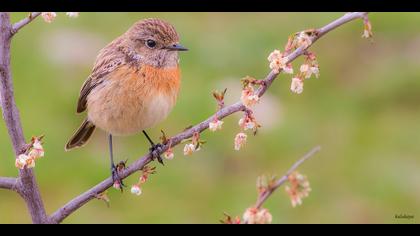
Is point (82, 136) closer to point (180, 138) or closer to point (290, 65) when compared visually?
point (180, 138)

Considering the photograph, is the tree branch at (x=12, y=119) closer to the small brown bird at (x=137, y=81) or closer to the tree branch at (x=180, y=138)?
the tree branch at (x=180, y=138)

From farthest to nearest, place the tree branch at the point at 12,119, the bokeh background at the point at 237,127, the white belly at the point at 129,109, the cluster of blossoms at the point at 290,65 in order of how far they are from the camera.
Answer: the bokeh background at the point at 237,127
the white belly at the point at 129,109
the tree branch at the point at 12,119
the cluster of blossoms at the point at 290,65

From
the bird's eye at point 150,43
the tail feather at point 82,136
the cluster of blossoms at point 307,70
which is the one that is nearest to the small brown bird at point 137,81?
the bird's eye at point 150,43

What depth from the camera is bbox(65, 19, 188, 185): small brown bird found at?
17.7 ft

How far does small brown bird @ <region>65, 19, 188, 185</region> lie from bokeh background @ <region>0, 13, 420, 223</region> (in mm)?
2392

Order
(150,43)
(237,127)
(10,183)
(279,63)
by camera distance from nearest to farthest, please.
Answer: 1. (279,63)
2. (10,183)
3. (150,43)
4. (237,127)

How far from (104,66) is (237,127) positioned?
136 inches

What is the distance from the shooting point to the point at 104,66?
228 inches

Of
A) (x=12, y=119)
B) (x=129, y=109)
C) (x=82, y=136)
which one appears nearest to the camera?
(x=12, y=119)

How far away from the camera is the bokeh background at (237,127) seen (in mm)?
7961

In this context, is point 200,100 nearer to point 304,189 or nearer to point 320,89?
point 320,89

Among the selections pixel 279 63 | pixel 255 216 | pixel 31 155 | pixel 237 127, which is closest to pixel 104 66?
pixel 31 155

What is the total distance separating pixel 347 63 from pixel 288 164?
223 centimetres

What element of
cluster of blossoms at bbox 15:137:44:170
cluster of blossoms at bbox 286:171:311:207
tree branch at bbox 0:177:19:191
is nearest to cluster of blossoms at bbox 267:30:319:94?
cluster of blossoms at bbox 286:171:311:207
